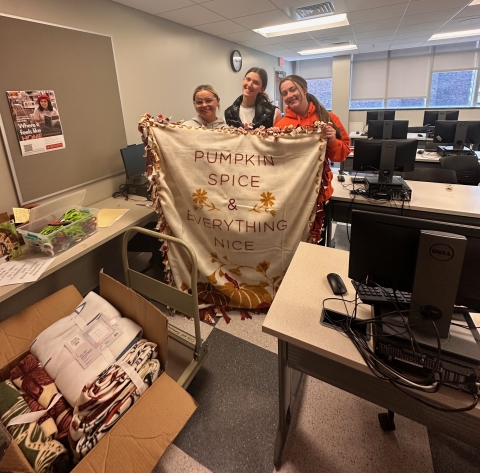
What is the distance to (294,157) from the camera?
190 centimetres

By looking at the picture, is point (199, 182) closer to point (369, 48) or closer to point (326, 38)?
point (326, 38)

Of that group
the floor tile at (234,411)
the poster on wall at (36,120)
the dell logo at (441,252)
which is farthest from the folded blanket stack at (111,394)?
the poster on wall at (36,120)

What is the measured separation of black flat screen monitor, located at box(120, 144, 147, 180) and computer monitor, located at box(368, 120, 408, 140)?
3271mm

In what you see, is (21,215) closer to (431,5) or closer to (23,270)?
(23,270)

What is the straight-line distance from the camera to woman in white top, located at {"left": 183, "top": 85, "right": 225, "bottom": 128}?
7.40ft

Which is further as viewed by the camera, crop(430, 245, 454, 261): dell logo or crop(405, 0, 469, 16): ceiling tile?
crop(405, 0, 469, 16): ceiling tile

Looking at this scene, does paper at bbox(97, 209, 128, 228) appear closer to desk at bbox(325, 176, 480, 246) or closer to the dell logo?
desk at bbox(325, 176, 480, 246)

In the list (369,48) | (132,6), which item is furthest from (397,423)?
(369,48)

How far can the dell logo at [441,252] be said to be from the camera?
2.77ft

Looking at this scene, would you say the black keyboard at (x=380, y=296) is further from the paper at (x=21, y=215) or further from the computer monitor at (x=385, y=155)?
the paper at (x=21, y=215)

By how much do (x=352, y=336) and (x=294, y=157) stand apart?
1.20 metres

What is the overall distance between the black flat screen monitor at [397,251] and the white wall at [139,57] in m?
2.20

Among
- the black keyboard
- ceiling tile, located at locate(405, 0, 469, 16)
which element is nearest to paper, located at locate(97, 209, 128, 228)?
the black keyboard

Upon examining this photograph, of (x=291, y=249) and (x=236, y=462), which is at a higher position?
(x=291, y=249)
